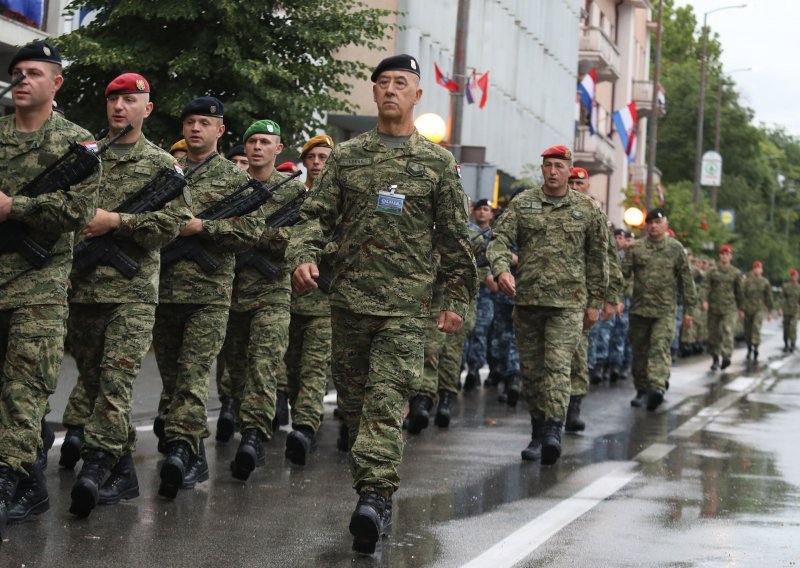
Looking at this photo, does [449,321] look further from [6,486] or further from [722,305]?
[722,305]

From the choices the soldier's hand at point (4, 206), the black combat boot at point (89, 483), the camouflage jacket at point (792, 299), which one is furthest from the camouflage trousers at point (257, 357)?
the camouflage jacket at point (792, 299)

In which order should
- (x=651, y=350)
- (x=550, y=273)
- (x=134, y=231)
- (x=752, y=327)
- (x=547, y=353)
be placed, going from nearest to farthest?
(x=134, y=231)
(x=547, y=353)
(x=550, y=273)
(x=651, y=350)
(x=752, y=327)

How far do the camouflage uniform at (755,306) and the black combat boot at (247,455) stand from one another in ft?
74.7

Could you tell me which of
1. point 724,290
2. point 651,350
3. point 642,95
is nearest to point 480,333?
point 651,350

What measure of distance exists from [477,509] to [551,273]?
298 cm

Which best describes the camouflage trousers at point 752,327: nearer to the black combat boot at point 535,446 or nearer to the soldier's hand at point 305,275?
the black combat boot at point 535,446

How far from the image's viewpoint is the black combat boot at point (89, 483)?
7.17m

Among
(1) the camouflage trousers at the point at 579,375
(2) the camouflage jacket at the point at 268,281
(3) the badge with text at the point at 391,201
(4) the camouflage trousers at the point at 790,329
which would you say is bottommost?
(1) the camouflage trousers at the point at 579,375

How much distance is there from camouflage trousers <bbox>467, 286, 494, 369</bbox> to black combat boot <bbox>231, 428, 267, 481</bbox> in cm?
803

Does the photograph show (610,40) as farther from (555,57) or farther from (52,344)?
(52,344)

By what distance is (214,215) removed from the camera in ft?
28.0

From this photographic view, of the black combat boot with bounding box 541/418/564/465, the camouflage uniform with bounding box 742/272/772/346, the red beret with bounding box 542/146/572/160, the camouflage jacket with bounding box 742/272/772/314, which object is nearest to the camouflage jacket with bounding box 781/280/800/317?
the camouflage jacket with bounding box 742/272/772/314

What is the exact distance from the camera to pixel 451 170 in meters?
7.09

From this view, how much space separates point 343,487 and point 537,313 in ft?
8.87
